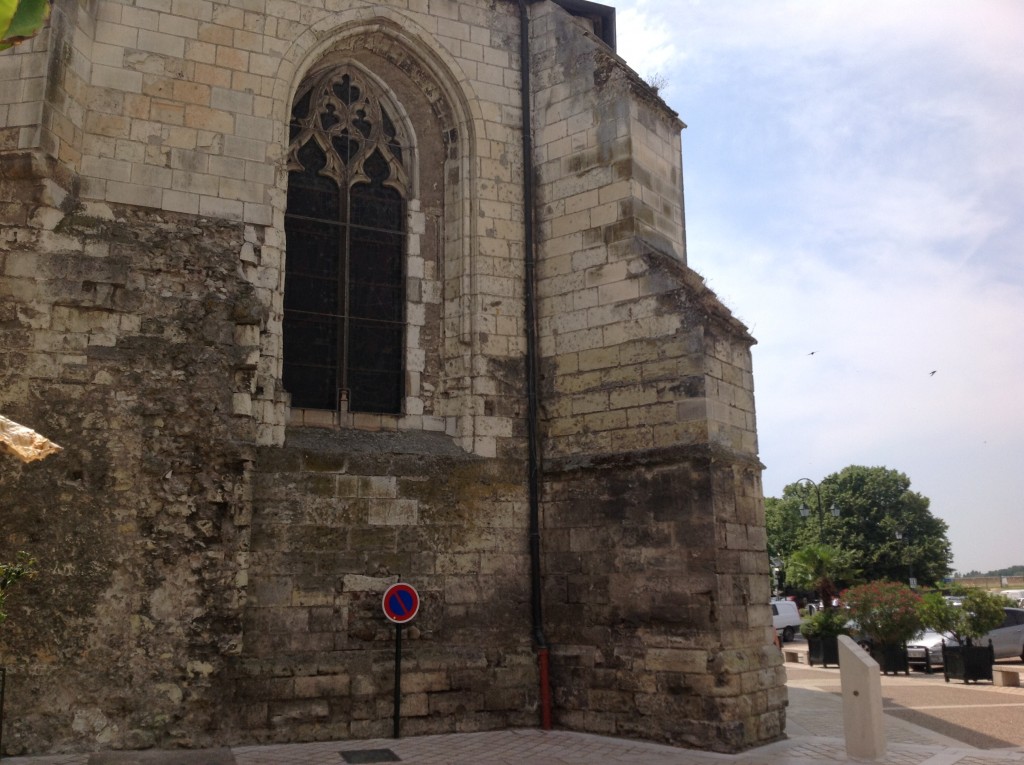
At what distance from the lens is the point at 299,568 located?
7793 millimetres

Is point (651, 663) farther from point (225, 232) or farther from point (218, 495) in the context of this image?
point (225, 232)

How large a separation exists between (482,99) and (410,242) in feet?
5.83

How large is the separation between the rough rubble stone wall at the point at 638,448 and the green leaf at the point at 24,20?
5.68 meters

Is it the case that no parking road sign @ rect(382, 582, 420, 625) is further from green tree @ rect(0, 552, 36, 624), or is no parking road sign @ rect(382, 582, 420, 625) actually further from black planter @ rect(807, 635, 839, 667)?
black planter @ rect(807, 635, 839, 667)

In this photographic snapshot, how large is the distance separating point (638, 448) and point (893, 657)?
8760 millimetres

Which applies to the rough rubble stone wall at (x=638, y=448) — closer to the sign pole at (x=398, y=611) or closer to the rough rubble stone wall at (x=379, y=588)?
the rough rubble stone wall at (x=379, y=588)

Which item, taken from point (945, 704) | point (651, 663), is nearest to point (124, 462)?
point (651, 663)

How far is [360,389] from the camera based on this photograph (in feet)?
29.1

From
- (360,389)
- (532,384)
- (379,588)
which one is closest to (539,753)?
(379,588)

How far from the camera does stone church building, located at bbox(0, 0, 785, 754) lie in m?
7.02

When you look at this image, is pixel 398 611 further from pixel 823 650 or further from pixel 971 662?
pixel 823 650

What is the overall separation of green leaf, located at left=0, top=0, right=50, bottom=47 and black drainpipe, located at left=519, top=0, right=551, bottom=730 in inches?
225

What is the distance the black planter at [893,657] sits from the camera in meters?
14.3

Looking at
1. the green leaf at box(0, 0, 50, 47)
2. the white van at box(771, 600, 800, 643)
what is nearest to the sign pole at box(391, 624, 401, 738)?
the green leaf at box(0, 0, 50, 47)
